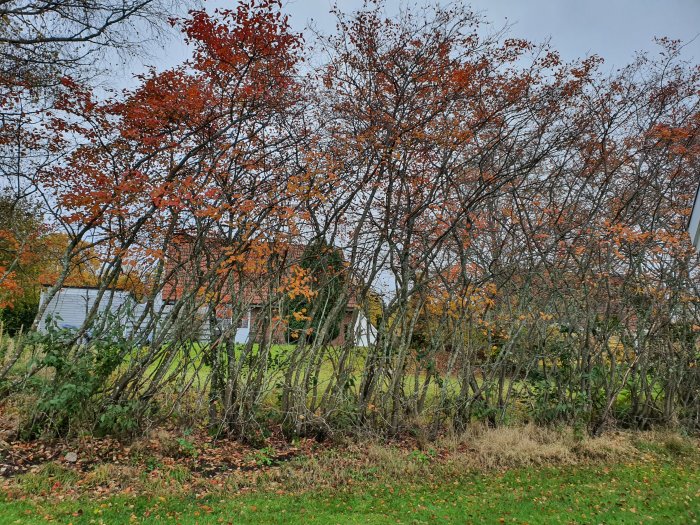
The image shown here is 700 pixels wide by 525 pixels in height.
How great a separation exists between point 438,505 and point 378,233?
13.3 feet

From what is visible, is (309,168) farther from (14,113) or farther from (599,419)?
(599,419)

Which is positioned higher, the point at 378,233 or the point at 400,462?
the point at 378,233

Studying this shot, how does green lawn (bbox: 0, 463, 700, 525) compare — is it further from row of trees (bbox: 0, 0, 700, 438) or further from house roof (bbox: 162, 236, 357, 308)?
house roof (bbox: 162, 236, 357, 308)

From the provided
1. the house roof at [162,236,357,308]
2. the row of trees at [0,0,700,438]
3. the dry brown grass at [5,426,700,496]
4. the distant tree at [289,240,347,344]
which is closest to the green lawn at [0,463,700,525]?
the dry brown grass at [5,426,700,496]

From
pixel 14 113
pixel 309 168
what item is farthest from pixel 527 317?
pixel 14 113

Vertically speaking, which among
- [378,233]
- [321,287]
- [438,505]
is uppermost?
[378,233]

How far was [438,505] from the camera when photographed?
4629 mm

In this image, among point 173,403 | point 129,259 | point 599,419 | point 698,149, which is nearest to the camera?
point 173,403

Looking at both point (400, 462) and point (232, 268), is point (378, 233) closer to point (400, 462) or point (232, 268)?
point (232, 268)

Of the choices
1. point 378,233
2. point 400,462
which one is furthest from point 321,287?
point 400,462

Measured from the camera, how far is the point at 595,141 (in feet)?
Result: 26.6

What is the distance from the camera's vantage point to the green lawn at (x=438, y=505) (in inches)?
158

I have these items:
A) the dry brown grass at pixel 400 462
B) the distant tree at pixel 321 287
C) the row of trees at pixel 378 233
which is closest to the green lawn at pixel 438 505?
the dry brown grass at pixel 400 462

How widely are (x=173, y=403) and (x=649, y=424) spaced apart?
26.1 feet
